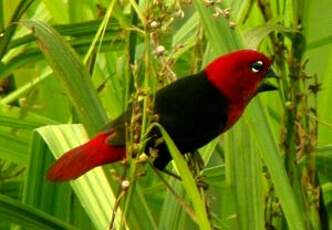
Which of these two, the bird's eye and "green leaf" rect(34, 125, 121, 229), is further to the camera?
the bird's eye

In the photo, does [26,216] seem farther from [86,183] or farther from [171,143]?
[171,143]

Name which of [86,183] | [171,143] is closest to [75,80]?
[86,183]

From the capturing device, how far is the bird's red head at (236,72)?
46.8 inches

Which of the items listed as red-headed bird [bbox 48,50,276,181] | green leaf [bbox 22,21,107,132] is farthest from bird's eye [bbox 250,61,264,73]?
green leaf [bbox 22,21,107,132]

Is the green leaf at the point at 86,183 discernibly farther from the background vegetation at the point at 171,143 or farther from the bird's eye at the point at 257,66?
the bird's eye at the point at 257,66

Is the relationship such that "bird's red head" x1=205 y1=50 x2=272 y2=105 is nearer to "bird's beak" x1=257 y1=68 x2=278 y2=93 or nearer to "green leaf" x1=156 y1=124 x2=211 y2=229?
"bird's beak" x1=257 y1=68 x2=278 y2=93

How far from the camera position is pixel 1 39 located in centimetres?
129

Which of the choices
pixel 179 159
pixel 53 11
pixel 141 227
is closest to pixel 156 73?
pixel 179 159

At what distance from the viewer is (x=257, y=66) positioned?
121 cm

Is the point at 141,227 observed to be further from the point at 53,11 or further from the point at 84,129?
the point at 53,11

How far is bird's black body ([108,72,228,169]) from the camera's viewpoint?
1.10 meters

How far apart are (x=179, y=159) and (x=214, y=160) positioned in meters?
0.59

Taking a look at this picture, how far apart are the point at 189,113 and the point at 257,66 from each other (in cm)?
13

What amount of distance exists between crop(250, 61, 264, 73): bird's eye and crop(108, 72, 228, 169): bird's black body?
0.20 ft
